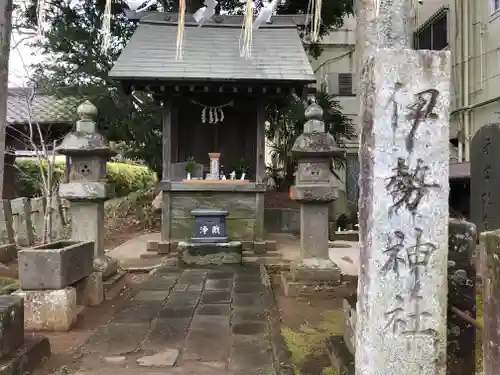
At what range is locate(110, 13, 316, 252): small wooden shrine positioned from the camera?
946cm

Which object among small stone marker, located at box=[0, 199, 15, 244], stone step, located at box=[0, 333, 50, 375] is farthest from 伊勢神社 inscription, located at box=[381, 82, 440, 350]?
small stone marker, located at box=[0, 199, 15, 244]

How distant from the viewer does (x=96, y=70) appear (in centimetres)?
1291

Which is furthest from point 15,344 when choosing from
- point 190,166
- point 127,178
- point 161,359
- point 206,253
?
point 127,178

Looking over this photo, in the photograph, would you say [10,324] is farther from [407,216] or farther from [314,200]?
[314,200]

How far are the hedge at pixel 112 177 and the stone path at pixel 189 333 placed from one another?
219 cm

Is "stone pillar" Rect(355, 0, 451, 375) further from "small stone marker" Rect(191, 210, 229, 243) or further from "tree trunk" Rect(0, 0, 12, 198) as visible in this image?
"small stone marker" Rect(191, 210, 229, 243)

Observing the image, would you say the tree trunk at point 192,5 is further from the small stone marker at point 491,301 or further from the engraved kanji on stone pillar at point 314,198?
the small stone marker at point 491,301

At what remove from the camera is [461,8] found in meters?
12.0

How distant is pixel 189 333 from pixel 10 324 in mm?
1734

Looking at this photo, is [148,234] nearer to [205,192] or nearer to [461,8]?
[205,192]

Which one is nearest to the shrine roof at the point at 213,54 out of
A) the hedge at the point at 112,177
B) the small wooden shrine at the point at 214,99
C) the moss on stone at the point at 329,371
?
the small wooden shrine at the point at 214,99

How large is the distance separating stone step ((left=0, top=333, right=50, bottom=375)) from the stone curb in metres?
2.01

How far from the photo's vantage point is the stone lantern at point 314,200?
6.68m

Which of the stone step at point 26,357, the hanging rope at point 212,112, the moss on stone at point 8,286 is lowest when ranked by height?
the stone step at point 26,357
